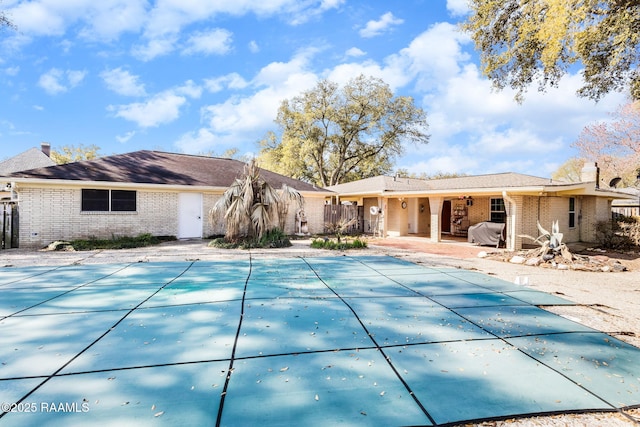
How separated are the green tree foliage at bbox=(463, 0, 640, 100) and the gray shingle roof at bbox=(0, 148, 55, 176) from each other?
32143 mm

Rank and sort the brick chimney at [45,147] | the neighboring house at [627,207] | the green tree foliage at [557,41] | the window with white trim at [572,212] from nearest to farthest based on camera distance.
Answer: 1. the green tree foliage at [557,41]
2. the window with white trim at [572,212]
3. the neighboring house at [627,207]
4. the brick chimney at [45,147]

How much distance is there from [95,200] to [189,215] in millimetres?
3626

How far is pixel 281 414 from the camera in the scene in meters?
2.29

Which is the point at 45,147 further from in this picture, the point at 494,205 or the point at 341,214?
the point at 494,205

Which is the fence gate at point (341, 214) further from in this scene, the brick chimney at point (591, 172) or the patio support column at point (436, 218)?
the brick chimney at point (591, 172)

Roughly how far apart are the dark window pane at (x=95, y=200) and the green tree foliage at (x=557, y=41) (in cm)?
1509

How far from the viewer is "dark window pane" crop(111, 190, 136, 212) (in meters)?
12.6

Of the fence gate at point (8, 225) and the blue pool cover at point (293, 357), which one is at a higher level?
the fence gate at point (8, 225)

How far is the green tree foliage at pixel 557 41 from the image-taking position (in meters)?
7.08

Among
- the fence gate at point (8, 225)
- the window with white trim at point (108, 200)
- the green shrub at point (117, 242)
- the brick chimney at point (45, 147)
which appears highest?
the brick chimney at point (45, 147)

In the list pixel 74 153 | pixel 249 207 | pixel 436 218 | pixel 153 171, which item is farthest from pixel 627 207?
pixel 74 153

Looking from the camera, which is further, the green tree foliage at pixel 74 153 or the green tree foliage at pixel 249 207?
the green tree foliage at pixel 74 153

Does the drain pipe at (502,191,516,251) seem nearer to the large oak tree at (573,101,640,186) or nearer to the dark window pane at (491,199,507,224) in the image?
the dark window pane at (491,199,507,224)

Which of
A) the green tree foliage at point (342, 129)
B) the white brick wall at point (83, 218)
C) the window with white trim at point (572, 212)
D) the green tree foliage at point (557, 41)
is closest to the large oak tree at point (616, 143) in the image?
the window with white trim at point (572, 212)
